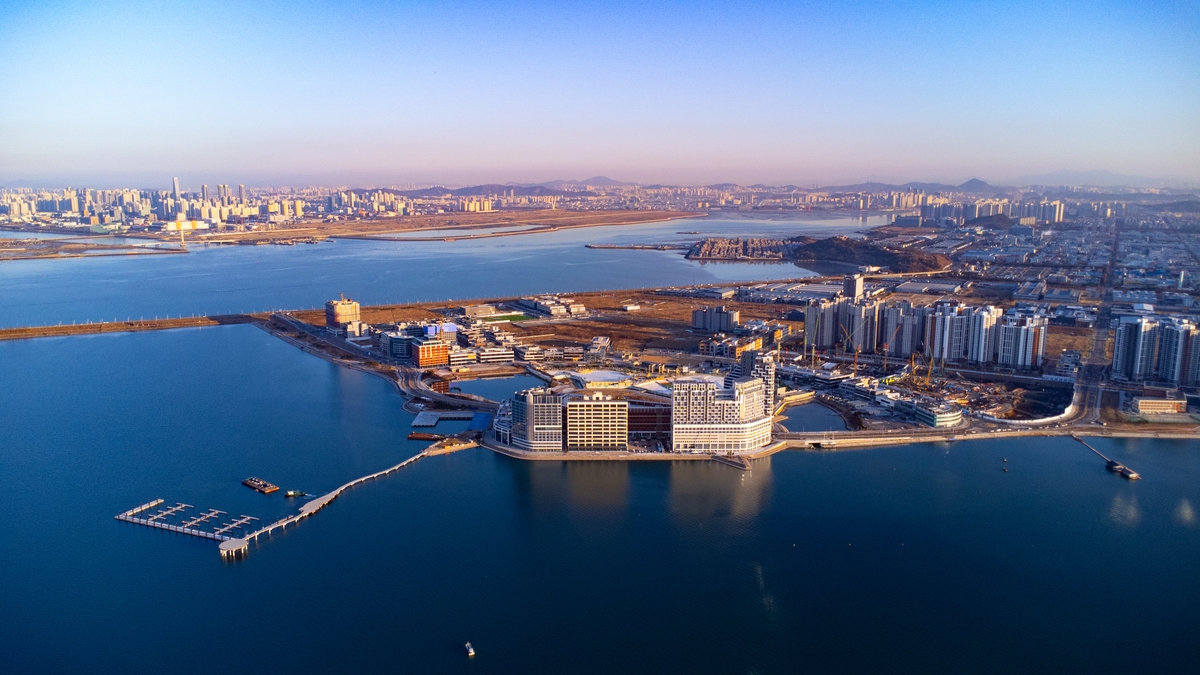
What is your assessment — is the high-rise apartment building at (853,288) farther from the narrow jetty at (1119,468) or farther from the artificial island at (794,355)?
the narrow jetty at (1119,468)

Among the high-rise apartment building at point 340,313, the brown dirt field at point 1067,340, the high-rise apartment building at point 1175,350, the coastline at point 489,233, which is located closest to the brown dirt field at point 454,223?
the coastline at point 489,233

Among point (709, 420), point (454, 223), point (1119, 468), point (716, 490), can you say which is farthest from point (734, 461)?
point (454, 223)

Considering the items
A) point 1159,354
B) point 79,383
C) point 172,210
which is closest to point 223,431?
point 79,383

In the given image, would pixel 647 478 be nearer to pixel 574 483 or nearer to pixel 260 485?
pixel 574 483

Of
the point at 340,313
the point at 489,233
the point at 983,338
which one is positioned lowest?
the point at 340,313

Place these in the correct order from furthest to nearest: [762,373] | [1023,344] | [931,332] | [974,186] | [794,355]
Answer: [974,186], [794,355], [931,332], [1023,344], [762,373]

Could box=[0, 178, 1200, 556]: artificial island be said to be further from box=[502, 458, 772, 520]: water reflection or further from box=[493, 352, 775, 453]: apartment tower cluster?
box=[502, 458, 772, 520]: water reflection

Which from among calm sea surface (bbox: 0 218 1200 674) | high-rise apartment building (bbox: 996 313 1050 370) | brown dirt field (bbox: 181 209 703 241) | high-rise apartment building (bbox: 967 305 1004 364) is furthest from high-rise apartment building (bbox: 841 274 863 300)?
brown dirt field (bbox: 181 209 703 241)
